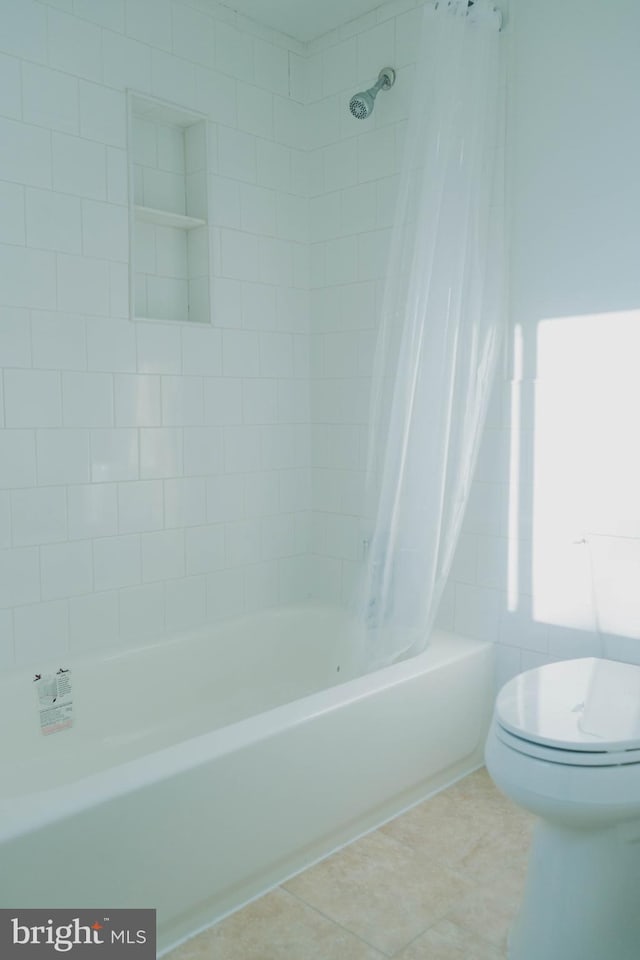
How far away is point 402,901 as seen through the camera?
81.6 inches

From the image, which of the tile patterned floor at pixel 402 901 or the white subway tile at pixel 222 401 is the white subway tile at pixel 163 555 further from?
the tile patterned floor at pixel 402 901

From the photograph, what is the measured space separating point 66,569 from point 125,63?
168cm

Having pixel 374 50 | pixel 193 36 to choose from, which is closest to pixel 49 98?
pixel 193 36

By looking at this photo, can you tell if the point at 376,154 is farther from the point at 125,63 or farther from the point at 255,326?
the point at 125,63

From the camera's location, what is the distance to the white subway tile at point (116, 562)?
2.74 metres

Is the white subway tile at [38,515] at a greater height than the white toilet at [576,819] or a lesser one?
greater

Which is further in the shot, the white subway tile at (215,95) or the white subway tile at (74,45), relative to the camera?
the white subway tile at (215,95)

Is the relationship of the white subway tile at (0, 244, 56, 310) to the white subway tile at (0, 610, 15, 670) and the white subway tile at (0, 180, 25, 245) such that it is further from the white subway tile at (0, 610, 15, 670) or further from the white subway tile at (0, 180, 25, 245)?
the white subway tile at (0, 610, 15, 670)

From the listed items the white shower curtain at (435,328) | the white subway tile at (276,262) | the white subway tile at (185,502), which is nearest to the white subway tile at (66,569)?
the white subway tile at (185,502)

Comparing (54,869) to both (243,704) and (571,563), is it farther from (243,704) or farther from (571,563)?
(571,563)

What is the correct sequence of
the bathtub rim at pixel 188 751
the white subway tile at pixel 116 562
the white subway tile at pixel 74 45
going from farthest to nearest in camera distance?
the white subway tile at pixel 116 562, the white subway tile at pixel 74 45, the bathtub rim at pixel 188 751

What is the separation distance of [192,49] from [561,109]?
131cm

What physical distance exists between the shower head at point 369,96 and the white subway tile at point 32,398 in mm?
1369

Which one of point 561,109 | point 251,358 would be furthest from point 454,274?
point 251,358
